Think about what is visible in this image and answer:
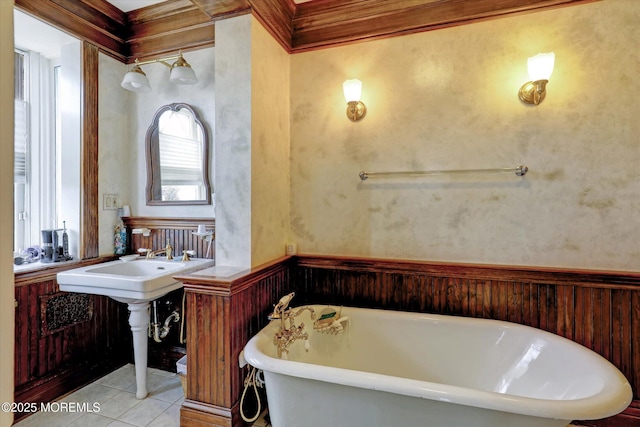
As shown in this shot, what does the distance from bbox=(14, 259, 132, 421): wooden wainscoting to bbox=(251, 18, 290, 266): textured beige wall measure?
4.48 feet

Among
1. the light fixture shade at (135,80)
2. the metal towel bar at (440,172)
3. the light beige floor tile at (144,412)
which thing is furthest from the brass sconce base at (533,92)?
the light beige floor tile at (144,412)

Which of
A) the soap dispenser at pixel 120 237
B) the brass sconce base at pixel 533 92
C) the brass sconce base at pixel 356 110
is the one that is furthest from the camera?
the soap dispenser at pixel 120 237

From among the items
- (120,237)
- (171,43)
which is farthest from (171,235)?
(171,43)

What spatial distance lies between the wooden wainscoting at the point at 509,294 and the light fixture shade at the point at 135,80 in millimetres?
1695

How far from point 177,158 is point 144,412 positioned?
173 centimetres

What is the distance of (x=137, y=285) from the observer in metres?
1.74

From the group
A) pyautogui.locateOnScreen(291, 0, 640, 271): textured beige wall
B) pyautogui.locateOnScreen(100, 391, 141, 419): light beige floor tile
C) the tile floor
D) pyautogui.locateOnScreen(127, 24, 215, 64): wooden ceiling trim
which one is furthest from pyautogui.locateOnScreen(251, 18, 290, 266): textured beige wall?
pyautogui.locateOnScreen(100, 391, 141, 419): light beige floor tile

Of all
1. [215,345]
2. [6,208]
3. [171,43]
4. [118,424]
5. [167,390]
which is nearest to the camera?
[6,208]

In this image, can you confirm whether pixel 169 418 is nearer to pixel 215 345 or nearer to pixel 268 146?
pixel 215 345

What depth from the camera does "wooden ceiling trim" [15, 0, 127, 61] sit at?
1918 millimetres

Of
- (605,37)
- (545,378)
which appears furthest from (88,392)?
(605,37)

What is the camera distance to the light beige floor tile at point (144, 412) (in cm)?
179

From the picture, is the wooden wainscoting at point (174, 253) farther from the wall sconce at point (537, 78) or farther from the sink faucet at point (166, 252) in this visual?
the wall sconce at point (537, 78)

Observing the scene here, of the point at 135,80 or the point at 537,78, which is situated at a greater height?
the point at 135,80
